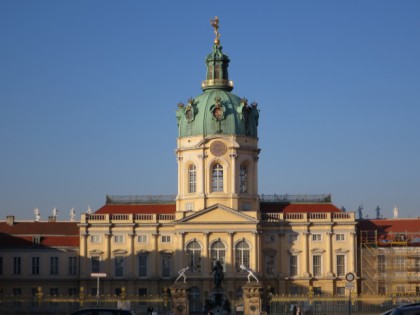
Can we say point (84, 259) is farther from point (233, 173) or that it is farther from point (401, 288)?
point (401, 288)

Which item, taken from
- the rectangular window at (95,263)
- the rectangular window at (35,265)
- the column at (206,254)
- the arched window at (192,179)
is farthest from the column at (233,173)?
the rectangular window at (35,265)

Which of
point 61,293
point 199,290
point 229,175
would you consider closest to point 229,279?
point 199,290

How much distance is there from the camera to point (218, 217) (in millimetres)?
113688

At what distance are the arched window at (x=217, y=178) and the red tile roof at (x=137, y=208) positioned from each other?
627 cm

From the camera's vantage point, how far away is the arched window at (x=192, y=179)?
117m

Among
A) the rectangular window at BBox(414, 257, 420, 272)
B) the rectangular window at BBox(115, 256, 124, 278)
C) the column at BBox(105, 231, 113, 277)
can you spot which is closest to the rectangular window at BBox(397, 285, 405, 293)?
the rectangular window at BBox(414, 257, 420, 272)

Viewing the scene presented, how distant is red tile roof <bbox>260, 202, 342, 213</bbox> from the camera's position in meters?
119

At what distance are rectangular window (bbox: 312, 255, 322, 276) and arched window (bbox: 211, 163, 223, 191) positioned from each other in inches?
484

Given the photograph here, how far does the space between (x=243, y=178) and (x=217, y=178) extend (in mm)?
2854

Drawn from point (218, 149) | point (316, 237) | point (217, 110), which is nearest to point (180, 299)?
point (218, 149)

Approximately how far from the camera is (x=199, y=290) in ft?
370

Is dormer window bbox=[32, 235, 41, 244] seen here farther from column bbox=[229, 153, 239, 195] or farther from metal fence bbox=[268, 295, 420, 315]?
metal fence bbox=[268, 295, 420, 315]

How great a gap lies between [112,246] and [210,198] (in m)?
11.6

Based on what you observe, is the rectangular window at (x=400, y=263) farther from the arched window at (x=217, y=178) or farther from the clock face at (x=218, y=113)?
the clock face at (x=218, y=113)
